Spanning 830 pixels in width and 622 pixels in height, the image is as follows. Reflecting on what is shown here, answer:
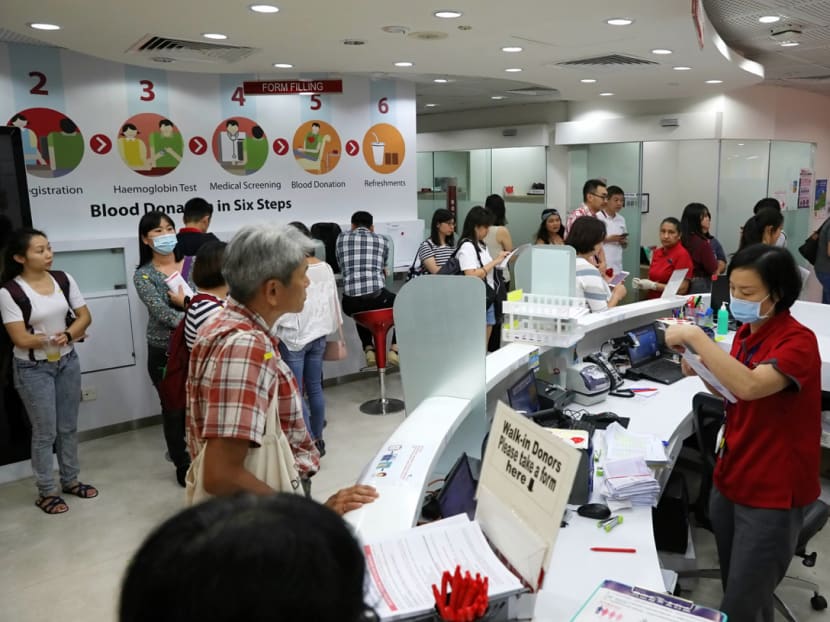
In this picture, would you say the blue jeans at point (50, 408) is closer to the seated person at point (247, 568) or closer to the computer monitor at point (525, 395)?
the computer monitor at point (525, 395)

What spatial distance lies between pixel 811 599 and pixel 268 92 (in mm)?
4538

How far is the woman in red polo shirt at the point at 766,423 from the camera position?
6.56ft

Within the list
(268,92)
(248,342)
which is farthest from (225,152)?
(248,342)

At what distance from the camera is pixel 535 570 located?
4.40 ft

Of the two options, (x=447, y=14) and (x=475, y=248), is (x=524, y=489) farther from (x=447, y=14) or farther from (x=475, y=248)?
(x=475, y=248)

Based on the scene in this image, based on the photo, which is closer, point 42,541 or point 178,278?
point 42,541

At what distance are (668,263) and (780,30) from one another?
85.9 inches

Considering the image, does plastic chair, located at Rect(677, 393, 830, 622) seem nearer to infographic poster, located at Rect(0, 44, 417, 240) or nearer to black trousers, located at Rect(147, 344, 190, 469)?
black trousers, located at Rect(147, 344, 190, 469)

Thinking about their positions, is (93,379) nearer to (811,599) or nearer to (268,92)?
(268,92)

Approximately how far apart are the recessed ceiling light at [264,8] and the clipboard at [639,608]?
10.5 feet

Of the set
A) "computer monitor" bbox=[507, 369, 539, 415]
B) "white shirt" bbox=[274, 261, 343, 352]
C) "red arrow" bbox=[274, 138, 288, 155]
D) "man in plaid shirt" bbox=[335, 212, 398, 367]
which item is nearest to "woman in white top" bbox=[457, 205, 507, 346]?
"man in plaid shirt" bbox=[335, 212, 398, 367]

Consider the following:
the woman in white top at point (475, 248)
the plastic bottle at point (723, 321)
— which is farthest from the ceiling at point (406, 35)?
the plastic bottle at point (723, 321)

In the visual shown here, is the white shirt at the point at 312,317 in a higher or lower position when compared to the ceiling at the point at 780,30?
lower

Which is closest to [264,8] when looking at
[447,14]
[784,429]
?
[447,14]
